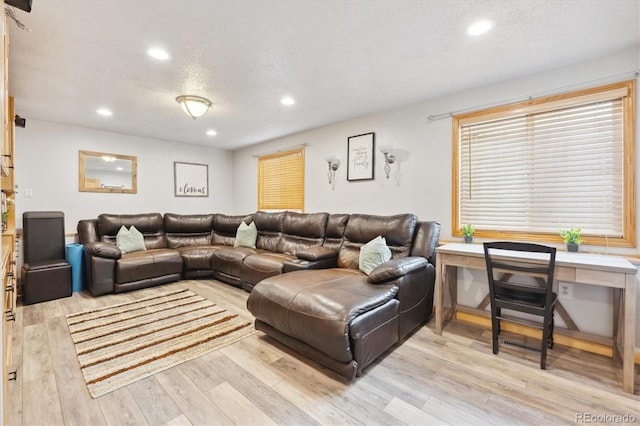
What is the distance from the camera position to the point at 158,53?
7.61ft

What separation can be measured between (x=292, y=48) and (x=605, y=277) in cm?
276

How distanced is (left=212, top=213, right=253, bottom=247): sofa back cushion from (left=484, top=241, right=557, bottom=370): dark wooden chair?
381 cm

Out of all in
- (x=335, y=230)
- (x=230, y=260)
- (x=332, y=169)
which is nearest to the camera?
(x=335, y=230)

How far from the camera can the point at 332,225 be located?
378 centimetres

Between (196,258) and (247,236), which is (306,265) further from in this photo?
(196,258)

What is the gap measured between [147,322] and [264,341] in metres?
1.24

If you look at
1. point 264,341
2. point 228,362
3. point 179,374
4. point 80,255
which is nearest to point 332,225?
point 264,341

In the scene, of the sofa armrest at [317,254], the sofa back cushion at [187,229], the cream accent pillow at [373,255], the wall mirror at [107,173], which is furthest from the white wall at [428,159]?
the wall mirror at [107,173]

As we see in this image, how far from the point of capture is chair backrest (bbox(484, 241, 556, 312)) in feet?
6.81

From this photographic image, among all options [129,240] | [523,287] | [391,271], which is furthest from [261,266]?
[523,287]

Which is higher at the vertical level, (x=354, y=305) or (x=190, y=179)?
(x=190, y=179)

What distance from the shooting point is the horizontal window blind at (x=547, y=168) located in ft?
7.72

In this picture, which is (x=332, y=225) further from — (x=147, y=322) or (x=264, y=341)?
(x=147, y=322)

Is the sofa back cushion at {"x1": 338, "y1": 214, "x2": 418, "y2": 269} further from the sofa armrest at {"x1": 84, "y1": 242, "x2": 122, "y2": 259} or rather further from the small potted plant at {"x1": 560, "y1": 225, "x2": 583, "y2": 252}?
the sofa armrest at {"x1": 84, "y1": 242, "x2": 122, "y2": 259}
